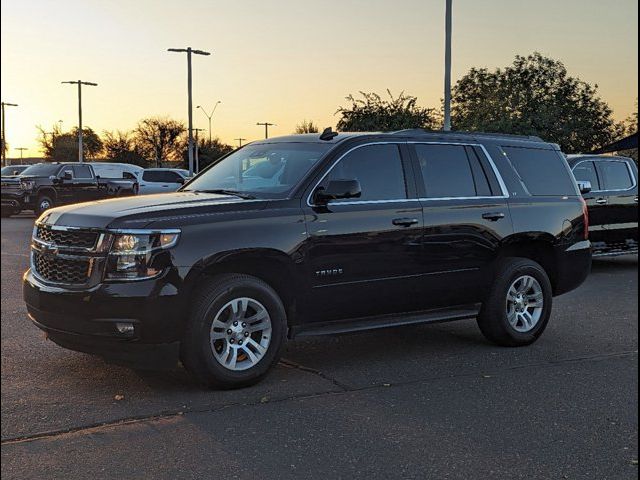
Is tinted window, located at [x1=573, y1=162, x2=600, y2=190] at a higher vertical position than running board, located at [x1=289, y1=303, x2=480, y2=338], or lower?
higher

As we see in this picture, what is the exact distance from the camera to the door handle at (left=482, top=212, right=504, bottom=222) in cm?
674

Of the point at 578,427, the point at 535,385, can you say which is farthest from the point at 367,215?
the point at 578,427

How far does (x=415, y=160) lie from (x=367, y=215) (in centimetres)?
84

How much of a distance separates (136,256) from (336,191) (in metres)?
1.59

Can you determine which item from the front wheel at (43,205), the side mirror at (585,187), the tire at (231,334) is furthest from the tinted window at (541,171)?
the front wheel at (43,205)

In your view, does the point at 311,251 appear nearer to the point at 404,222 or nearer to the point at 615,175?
the point at 404,222

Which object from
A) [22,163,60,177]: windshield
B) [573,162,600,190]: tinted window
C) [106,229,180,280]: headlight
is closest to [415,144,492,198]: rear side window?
[106,229,180,280]: headlight

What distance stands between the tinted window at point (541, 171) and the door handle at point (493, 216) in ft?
1.94

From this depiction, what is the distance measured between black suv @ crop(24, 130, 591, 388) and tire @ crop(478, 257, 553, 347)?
14mm

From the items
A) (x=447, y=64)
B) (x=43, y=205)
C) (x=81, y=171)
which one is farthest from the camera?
(x=81, y=171)

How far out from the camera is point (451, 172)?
6738 millimetres

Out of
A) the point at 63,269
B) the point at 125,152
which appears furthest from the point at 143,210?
the point at 125,152

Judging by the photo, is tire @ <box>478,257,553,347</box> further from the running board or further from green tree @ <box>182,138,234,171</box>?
green tree @ <box>182,138,234,171</box>

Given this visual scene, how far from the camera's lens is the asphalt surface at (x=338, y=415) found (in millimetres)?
3932
